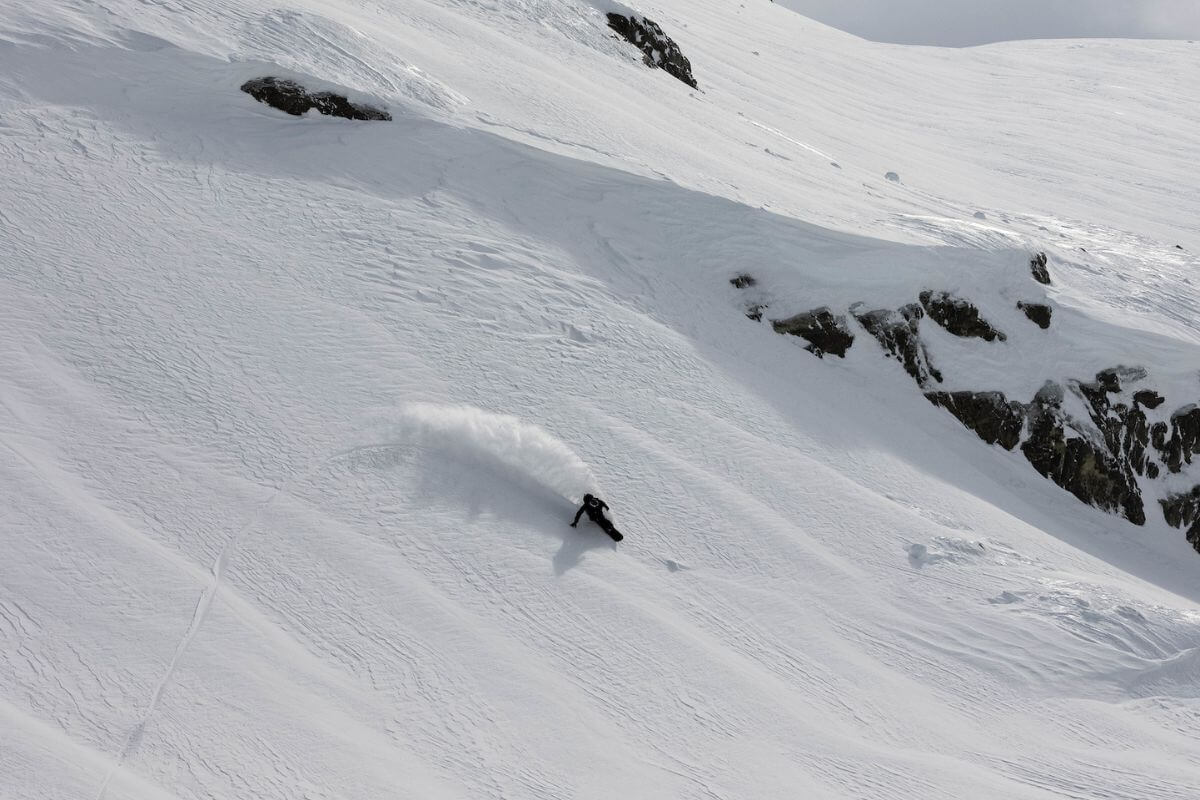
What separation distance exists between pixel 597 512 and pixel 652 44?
13952 mm

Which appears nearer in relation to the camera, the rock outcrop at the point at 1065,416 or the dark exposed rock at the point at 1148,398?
the rock outcrop at the point at 1065,416

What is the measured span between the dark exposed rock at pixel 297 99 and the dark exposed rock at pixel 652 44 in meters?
8.35

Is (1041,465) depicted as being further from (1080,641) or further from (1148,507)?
(1080,641)

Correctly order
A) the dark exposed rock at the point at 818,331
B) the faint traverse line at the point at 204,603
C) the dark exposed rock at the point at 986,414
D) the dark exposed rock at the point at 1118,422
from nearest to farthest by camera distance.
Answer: the faint traverse line at the point at 204,603
the dark exposed rock at the point at 818,331
the dark exposed rock at the point at 986,414
the dark exposed rock at the point at 1118,422

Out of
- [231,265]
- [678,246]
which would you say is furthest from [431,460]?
[678,246]

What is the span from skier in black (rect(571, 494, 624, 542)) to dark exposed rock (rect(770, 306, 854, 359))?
431cm

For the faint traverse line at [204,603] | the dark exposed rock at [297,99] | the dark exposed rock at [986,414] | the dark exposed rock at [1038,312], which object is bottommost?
the faint traverse line at [204,603]

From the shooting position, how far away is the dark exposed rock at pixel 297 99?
35.4 feet

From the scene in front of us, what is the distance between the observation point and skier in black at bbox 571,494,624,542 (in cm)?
716

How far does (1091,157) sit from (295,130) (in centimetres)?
2188

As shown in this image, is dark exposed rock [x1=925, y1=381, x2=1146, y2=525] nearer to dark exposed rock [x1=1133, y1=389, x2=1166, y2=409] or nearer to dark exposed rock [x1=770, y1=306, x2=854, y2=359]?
dark exposed rock [x1=1133, y1=389, x2=1166, y2=409]

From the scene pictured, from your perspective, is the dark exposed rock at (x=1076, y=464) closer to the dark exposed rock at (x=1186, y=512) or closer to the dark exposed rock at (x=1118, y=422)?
the dark exposed rock at (x=1118, y=422)

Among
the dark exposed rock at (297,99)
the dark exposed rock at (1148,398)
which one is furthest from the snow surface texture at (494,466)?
the dark exposed rock at (1148,398)

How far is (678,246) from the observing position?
11172 mm
